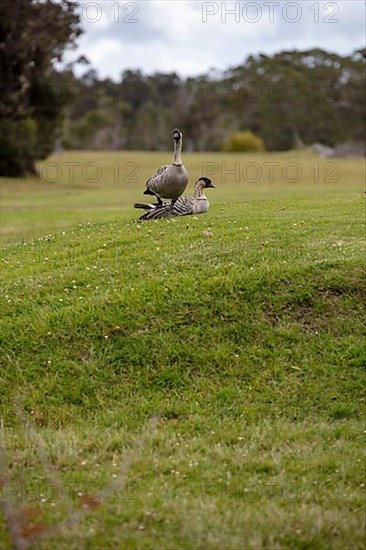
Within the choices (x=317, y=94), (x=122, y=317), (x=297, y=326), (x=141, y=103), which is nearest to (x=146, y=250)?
(x=122, y=317)

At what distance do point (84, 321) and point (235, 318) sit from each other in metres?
1.53

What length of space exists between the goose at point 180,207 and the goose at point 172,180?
0.19m

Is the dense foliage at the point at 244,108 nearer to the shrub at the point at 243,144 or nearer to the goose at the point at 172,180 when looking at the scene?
the shrub at the point at 243,144

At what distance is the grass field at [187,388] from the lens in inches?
211

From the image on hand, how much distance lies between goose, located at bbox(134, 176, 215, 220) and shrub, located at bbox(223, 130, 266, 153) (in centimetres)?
6722

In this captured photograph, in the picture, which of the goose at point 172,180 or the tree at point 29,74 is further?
the tree at point 29,74

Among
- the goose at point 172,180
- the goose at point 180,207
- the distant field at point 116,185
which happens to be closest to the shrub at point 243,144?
the distant field at point 116,185

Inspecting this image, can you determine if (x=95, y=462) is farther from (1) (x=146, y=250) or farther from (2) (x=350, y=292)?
(1) (x=146, y=250)

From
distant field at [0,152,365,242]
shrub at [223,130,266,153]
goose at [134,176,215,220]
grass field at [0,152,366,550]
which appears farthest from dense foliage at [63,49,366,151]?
grass field at [0,152,366,550]

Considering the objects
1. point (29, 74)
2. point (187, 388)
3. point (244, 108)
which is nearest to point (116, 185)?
point (29, 74)

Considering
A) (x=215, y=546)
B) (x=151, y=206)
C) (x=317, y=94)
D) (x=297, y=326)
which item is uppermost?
(x=317, y=94)

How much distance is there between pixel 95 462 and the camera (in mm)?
6172

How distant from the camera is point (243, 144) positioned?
80.0 m

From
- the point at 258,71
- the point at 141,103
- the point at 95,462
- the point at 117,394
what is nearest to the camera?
the point at 95,462
